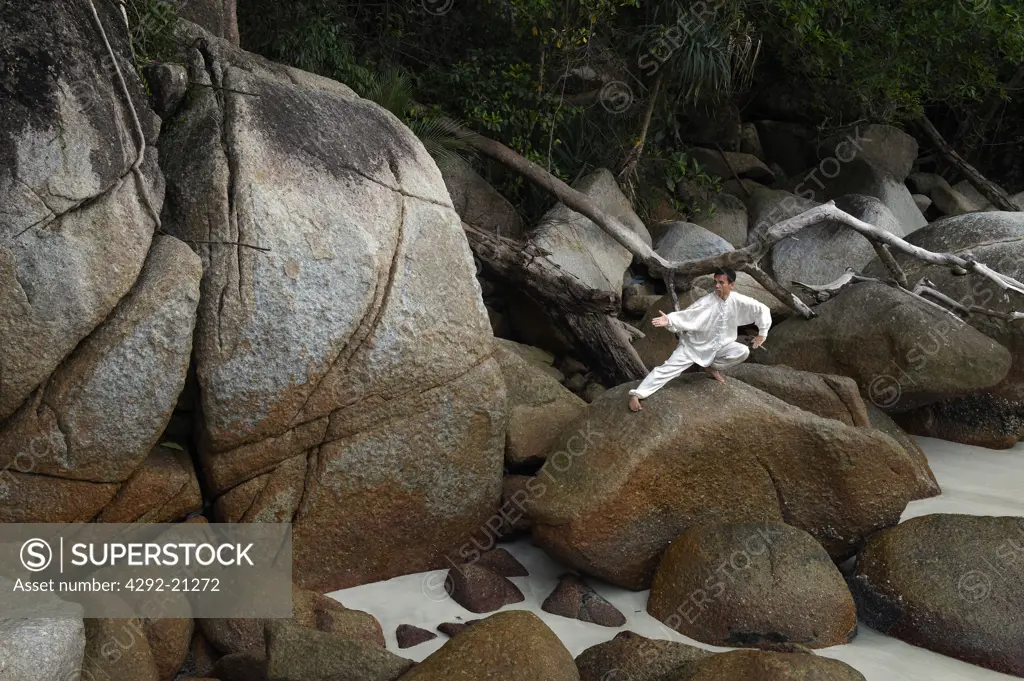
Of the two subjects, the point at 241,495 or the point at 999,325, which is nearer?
the point at 241,495

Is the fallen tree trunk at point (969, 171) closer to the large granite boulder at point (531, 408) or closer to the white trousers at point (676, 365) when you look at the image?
the white trousers at point (676, 365)

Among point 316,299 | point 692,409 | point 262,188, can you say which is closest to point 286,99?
point 262,188

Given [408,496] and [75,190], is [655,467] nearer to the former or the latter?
[408,496]

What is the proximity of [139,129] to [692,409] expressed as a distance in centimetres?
386

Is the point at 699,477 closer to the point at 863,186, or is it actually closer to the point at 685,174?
the point at 685,174

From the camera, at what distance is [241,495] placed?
5.96 m

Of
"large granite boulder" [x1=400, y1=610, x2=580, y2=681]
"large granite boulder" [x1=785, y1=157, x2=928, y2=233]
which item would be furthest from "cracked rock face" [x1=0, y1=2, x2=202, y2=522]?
"large granite boulder" [x1=785, y1=157, x2=928, y2=233]

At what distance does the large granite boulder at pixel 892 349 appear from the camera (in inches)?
337

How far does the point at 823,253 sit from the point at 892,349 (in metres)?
2.73

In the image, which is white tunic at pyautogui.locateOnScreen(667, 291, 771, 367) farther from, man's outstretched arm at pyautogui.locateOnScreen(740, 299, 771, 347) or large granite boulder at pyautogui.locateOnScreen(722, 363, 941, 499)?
large granite boulder at pyautogui.locateOnScreen(722, 363, 941, 499)

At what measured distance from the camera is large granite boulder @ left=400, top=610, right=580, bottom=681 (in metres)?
4.86

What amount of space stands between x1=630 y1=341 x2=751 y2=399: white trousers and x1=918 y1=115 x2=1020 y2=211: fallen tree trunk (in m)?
8.32

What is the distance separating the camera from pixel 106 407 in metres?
5.41

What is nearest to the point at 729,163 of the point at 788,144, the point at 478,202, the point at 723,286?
the point at 788,144
